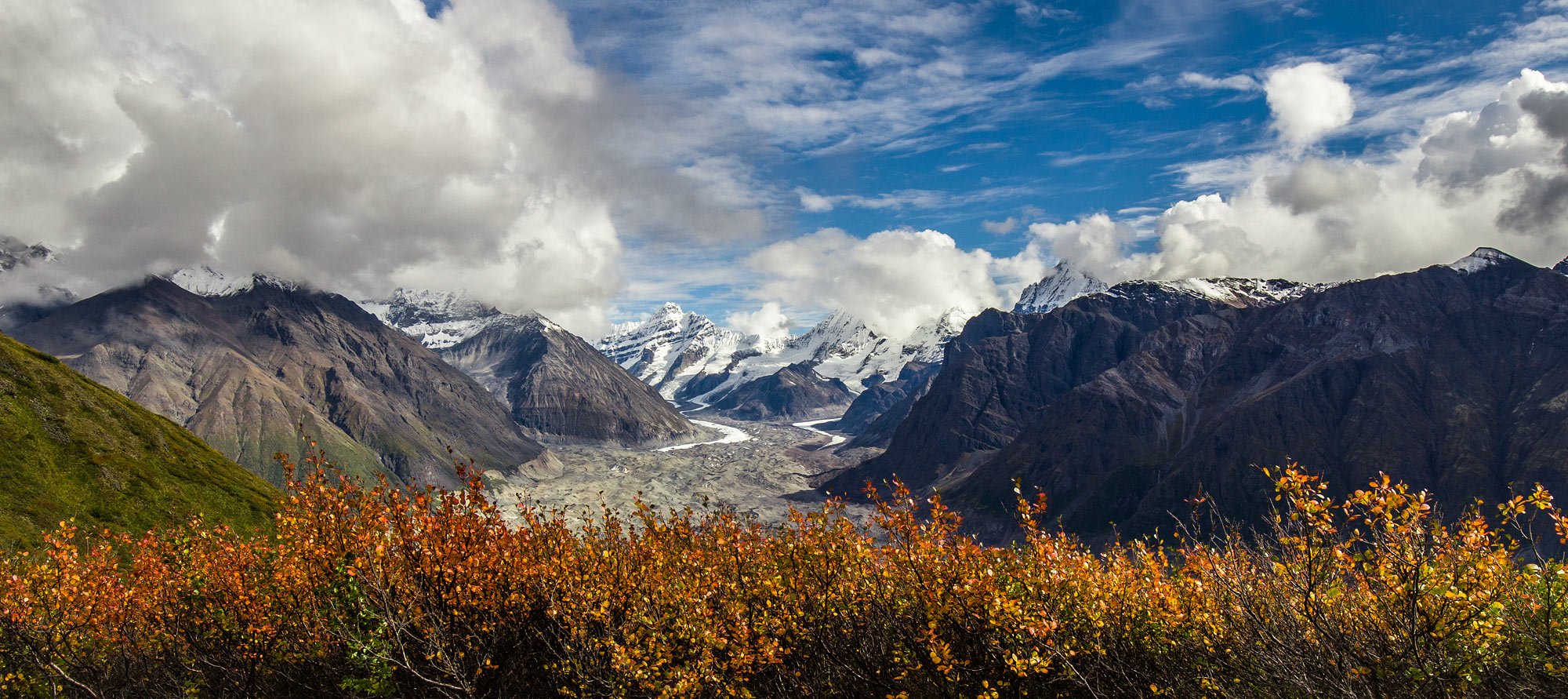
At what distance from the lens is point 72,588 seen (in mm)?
29969

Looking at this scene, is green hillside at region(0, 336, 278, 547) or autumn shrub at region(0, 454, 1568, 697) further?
green hillside at region(0, 336, 278, 547)

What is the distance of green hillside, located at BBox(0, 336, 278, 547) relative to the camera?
8981 centimetres

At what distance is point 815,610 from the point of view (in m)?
23.7

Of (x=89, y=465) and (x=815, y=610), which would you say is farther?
(x=89, y=465)

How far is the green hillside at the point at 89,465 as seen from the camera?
89812 millimetres

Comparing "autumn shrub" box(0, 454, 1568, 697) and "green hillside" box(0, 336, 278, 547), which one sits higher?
"green hillside" box(0, 336, 278, 547)

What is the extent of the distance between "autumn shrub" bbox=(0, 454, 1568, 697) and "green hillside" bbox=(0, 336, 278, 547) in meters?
79.3

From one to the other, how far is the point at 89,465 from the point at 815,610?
128 meters

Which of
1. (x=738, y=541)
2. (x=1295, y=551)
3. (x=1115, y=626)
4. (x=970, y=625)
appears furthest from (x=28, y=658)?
(x=1295, y=551)

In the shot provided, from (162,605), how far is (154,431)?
426ft

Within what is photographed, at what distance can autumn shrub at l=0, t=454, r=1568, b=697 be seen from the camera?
17391 mm

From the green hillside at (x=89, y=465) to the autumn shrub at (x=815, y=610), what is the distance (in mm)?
79308

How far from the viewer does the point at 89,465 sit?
334ft

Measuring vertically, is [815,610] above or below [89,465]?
Answer: below
